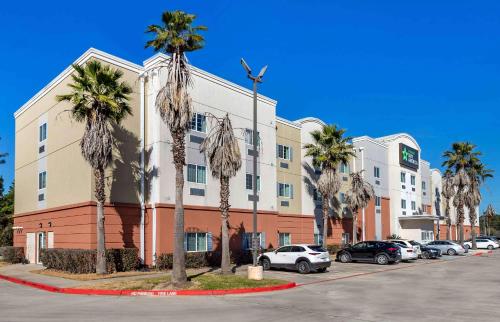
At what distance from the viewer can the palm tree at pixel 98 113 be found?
23.4m

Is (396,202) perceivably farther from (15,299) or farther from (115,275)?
(15,299)

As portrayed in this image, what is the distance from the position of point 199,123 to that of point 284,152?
10.8 metres

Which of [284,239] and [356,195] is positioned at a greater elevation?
[356,195]

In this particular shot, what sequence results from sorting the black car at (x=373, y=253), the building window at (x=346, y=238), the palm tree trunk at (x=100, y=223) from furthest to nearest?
the building window at (x=346, y=238), the black car at (x=373, y=253), the palm tree trunk at (x=100, y=223)

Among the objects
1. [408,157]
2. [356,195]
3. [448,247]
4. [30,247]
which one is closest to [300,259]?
[356,195]

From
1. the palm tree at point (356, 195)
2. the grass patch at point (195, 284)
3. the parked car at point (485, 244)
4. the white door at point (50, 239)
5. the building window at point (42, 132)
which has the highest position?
the building window at point (42, 132)

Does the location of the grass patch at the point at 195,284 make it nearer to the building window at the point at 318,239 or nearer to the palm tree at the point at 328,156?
the palm tree at the point at 328,156

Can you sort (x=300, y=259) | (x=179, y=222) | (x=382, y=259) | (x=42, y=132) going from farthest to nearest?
(x=382, y=259)
(x=42, y=132)
(x=300, y=259)
(x=179, y=222)

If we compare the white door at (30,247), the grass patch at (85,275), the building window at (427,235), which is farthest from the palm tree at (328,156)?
the building window at (427,235)

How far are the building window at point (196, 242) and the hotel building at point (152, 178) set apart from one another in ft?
0.20

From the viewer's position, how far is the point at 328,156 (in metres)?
39.8

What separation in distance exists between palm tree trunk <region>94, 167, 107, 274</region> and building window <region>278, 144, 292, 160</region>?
18.0 metres

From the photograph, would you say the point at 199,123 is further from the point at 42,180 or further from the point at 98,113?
the point at 42,180

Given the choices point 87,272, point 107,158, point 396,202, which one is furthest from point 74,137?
point 396,202
